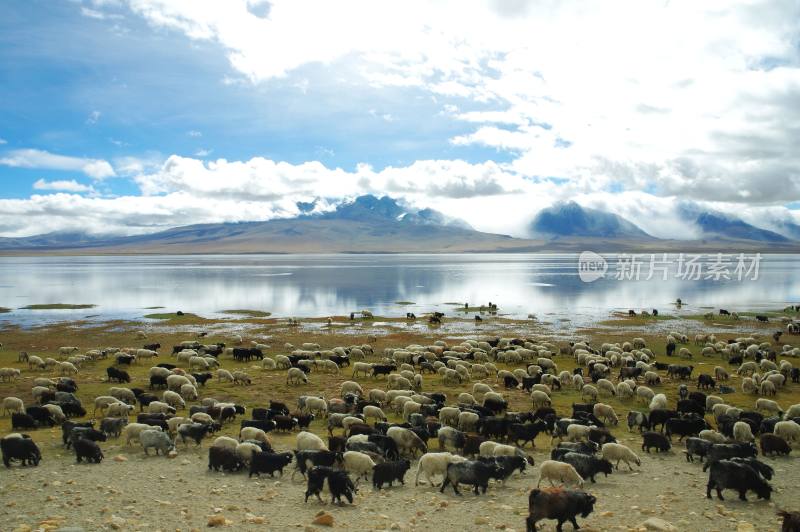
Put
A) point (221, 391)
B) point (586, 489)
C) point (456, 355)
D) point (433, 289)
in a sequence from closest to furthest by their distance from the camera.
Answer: point (586, 489) → point (221, 391) → point (456, 355) → point (433, 289)

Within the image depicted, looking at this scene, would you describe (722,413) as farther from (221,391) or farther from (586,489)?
(221,391)

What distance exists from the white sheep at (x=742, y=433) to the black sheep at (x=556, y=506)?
8.21 meters

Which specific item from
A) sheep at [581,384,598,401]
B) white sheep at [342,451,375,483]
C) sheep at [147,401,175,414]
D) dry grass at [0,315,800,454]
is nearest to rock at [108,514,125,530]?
white sheep at [342,451,375,483]

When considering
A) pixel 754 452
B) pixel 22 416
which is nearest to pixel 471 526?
pixel 754 452

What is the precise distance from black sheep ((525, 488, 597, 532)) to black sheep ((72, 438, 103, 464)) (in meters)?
10.6

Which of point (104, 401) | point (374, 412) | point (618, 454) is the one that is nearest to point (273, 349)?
point (104, 401)

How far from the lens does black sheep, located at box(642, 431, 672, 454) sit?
1514cm

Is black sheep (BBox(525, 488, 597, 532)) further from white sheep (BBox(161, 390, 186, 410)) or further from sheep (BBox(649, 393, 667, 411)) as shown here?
white sheep (BBox(161, 390, 186, 410))

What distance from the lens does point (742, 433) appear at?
15305 millimetres

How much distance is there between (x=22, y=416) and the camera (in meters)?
16.8

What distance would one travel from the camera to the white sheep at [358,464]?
12.8 metres

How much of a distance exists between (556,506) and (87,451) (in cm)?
1130

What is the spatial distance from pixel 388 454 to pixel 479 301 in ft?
197

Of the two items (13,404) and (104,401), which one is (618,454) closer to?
(104,401)
